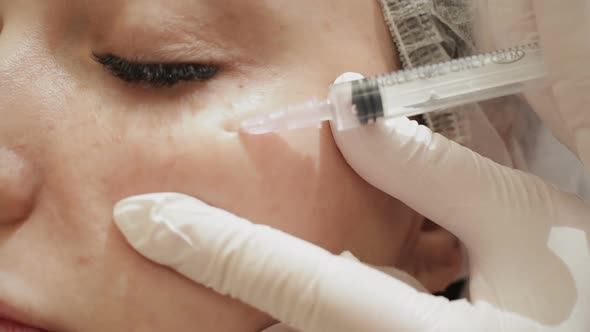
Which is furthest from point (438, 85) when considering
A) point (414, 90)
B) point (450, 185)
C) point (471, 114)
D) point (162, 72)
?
point (162, 72)

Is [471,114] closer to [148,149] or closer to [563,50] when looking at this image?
[563,50]

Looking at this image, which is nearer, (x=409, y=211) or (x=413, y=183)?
(x=413, y=183)

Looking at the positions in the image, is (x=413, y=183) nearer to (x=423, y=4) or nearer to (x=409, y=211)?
(x=409, y=211)

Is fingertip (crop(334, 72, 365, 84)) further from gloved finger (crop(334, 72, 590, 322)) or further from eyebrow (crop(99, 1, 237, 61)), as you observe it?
eyebrow (crop(99, 1, 237, 61))

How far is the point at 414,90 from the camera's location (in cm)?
77

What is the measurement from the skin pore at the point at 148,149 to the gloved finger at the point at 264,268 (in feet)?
0.10

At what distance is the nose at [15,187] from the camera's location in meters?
0.71

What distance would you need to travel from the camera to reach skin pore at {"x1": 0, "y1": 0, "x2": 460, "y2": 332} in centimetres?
72

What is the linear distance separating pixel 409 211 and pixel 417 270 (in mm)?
129

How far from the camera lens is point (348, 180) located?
0.82m

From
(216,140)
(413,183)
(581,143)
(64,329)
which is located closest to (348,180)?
(413,183)

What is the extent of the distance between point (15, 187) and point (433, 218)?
0.61 metres

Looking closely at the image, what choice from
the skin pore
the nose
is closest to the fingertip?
the skin pore

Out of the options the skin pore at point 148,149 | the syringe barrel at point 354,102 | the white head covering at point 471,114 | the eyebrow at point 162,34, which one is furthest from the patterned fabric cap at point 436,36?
the eyebrow at point 162,34
